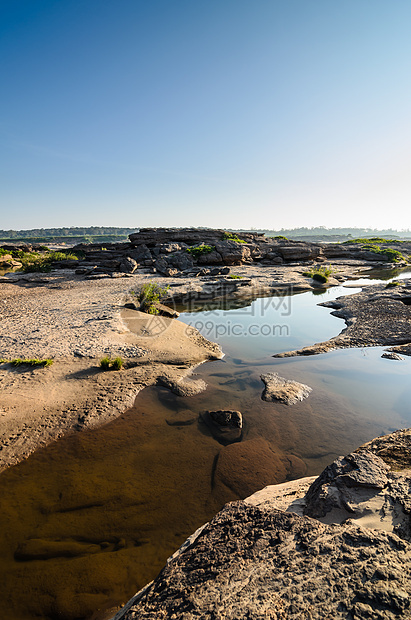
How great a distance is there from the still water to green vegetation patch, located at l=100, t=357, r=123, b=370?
54.8 inches

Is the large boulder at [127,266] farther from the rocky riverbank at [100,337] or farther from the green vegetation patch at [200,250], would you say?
the green vegetation patch at [200,250]

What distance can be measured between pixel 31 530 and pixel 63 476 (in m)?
0.97

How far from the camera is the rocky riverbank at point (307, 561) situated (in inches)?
86.5

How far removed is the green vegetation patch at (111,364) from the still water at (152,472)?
4.56 ft

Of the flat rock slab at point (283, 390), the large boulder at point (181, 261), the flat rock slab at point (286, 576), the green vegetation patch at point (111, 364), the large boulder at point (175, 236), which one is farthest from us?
the large boulder at point (175, 236)

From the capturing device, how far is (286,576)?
→ 8.06ft

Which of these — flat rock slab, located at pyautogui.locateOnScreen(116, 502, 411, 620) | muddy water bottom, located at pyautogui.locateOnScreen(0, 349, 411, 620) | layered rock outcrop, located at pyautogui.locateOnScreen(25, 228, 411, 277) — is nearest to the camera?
flat rock slab, located at pyautogui.locateOnScreen(116, 502, 411, 620)

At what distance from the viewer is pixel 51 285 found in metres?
23.2

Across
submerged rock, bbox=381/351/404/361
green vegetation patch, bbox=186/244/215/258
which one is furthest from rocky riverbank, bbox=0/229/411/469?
green vegetation patch, bbox=186/244/215/258

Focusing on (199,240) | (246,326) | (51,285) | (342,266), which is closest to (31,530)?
(246,326)

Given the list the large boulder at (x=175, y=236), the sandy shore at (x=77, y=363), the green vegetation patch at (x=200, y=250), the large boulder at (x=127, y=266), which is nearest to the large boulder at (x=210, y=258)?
the green vegetation patch at (x=200, y=250)

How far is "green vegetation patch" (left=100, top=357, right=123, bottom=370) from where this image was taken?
8.48 m

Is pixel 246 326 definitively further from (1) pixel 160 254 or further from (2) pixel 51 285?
(1) pixel 160 254

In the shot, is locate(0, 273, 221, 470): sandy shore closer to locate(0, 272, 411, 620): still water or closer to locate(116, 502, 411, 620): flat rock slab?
locate(0, 272, 411, 620): still water
